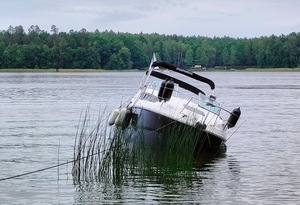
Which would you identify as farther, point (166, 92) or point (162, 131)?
point (166, 92)

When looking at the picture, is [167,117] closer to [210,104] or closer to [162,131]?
[162,131]

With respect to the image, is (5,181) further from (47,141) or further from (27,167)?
(47,141)

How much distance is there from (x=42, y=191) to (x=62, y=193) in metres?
0.65

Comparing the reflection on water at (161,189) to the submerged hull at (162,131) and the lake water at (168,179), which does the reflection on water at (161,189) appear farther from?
the submerged hull at (162,131)

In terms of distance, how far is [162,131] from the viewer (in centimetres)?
→ 2425

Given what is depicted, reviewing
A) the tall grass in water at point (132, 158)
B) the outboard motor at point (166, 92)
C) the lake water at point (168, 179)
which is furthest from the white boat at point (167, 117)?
the tall grass in water at point (132, 158)

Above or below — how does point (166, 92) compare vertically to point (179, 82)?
below

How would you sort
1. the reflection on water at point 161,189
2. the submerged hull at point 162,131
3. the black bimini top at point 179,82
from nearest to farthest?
the reflection on water at point 161,189 < the submerged hull at point 162,131 < the black bimini top at point 179,82

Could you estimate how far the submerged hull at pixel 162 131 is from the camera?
21688 mm

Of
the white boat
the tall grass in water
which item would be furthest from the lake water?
the white boat

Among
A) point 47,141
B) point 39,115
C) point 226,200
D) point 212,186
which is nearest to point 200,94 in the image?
point 47,141

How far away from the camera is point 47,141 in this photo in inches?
1181

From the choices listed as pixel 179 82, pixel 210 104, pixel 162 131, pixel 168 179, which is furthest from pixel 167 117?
pixel 168 179

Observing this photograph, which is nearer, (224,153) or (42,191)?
(42,191)
